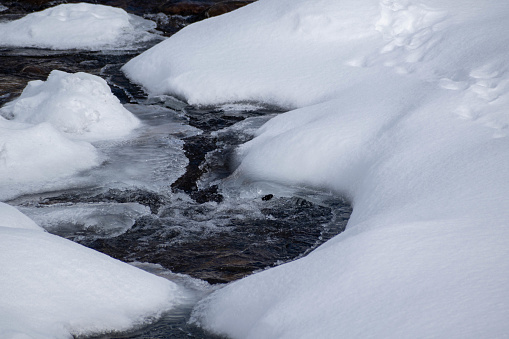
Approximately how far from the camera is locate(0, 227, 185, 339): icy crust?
8.79ft

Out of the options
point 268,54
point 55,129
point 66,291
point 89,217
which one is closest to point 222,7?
point 268,54

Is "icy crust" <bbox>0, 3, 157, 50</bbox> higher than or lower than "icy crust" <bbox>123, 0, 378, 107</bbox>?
lower

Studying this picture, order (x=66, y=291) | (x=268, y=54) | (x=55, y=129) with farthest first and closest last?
(x=268, y=54)
(x=55, y=129)
(x=66, y=291)

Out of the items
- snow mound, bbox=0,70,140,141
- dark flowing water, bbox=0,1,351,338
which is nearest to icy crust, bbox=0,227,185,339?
dark flowing water, bbox=0,1,351,338

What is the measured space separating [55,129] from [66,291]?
9.32 feet

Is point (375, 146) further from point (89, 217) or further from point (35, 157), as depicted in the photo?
point (35, 157)

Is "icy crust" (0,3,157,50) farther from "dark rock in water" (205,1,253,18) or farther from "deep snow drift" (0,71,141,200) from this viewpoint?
"deep snow drift" (0,71,141,200)

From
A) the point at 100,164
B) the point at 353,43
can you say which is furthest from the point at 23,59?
the point at 353,43

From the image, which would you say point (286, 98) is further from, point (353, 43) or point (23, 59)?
point (23, 59)

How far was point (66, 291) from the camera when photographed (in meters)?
2.87

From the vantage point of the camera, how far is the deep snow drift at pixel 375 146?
2.47 meters

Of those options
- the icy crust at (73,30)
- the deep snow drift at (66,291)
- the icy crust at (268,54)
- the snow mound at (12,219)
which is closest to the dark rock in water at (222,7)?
the icy crust at (73,30)

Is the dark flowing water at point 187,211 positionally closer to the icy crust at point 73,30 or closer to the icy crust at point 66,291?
the icy crust at point 66,291

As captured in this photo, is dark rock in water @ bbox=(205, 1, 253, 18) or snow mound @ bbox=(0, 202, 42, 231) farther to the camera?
dark rock in water @ bbox=(205, 1, 253, 18)
